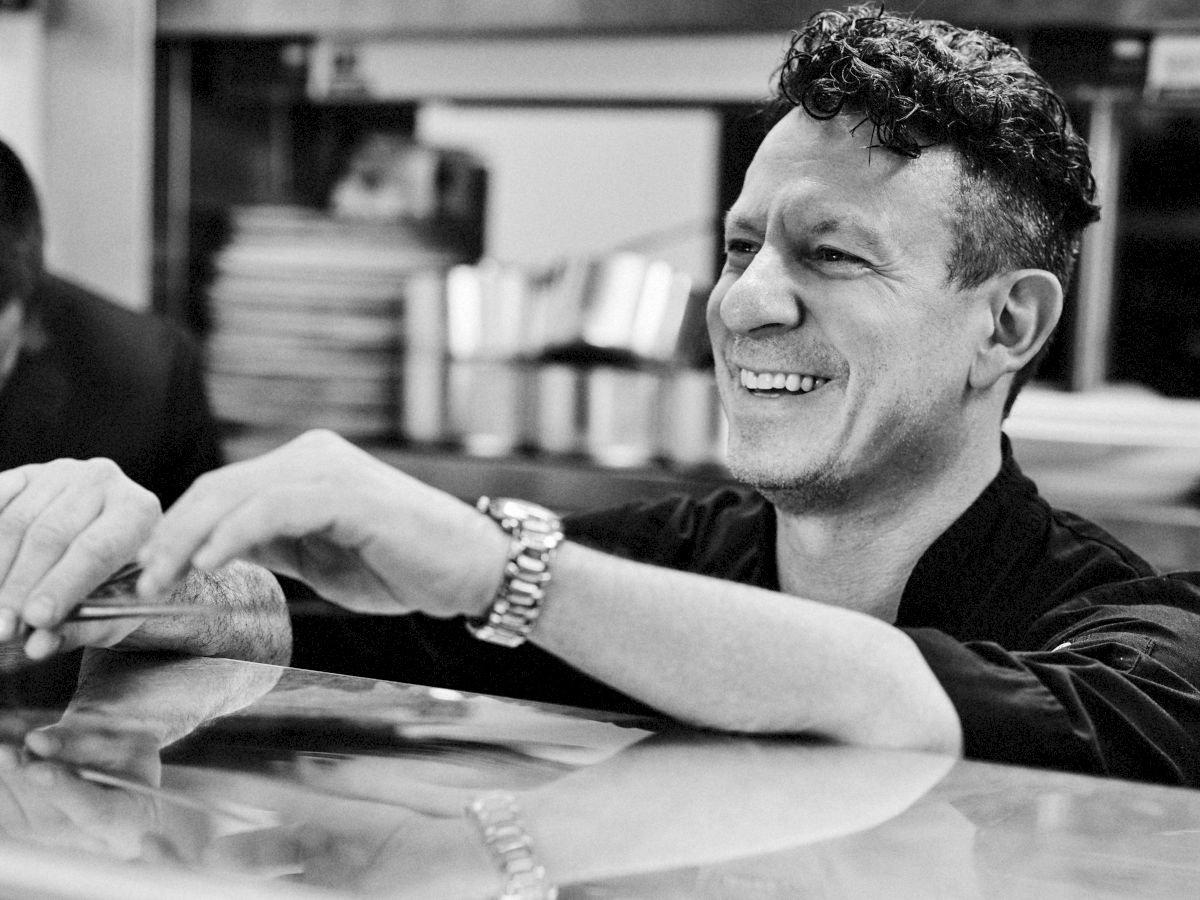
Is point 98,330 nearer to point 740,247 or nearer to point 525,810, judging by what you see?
point 740,247

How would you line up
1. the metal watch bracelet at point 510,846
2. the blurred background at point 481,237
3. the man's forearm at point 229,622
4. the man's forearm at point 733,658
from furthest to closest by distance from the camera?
the blurred background at point 481,237 < the man's forearm at point 229,622 < the man's forearm at point 733,658 < the metal watch bracelet at point 510,846

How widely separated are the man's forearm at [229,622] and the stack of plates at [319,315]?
1.09 m

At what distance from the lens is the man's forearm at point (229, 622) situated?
125 cm

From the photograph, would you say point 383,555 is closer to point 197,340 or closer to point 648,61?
point 648,61

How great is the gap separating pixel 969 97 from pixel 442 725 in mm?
913

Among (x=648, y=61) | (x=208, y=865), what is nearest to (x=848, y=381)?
(x=208, y=865)

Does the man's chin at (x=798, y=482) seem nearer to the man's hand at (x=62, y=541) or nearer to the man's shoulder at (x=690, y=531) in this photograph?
the man's shoulder at (x=690, y=531)

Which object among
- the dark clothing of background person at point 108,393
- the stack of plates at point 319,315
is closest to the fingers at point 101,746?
the dark clothing of background person at point 108,393

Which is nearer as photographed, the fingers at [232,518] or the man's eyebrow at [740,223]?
the fingers at [232,518]

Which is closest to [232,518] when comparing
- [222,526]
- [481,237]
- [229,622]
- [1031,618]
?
[222,526]

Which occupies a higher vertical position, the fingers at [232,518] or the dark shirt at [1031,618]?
the fingers at [232,518]

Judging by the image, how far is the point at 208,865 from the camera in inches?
26.1

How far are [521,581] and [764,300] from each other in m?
0.60

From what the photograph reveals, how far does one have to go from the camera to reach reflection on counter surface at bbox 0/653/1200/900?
0.67m
